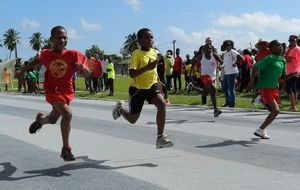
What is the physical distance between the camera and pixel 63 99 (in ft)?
21.6

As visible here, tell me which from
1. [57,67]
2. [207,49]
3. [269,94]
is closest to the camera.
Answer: [57,67]

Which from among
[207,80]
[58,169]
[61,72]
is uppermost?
[61,72]

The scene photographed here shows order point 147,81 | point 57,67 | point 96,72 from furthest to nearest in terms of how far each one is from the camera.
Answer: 1. point 96,72
2. point 147,81
3. point 57,67

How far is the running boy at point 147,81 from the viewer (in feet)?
22.7

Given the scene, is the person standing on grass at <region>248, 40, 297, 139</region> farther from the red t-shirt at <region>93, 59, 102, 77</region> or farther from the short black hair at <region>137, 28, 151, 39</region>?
the red t-shirt at <region>93, 59, 102, 77</region>

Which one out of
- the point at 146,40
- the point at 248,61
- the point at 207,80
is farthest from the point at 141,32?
the point at 248,61

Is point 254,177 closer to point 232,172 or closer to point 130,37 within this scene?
point 232,172

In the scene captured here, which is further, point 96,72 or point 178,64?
point 96,72

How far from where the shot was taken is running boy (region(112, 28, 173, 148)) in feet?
22.7

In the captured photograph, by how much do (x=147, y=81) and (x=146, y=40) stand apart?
0.55m

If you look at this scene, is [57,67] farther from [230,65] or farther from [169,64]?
[169,64]

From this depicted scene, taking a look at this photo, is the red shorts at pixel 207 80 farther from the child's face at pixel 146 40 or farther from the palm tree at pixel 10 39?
the palm tree at pixel 10 39

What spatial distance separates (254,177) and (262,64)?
133 inches

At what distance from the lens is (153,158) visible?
22.4 ft
